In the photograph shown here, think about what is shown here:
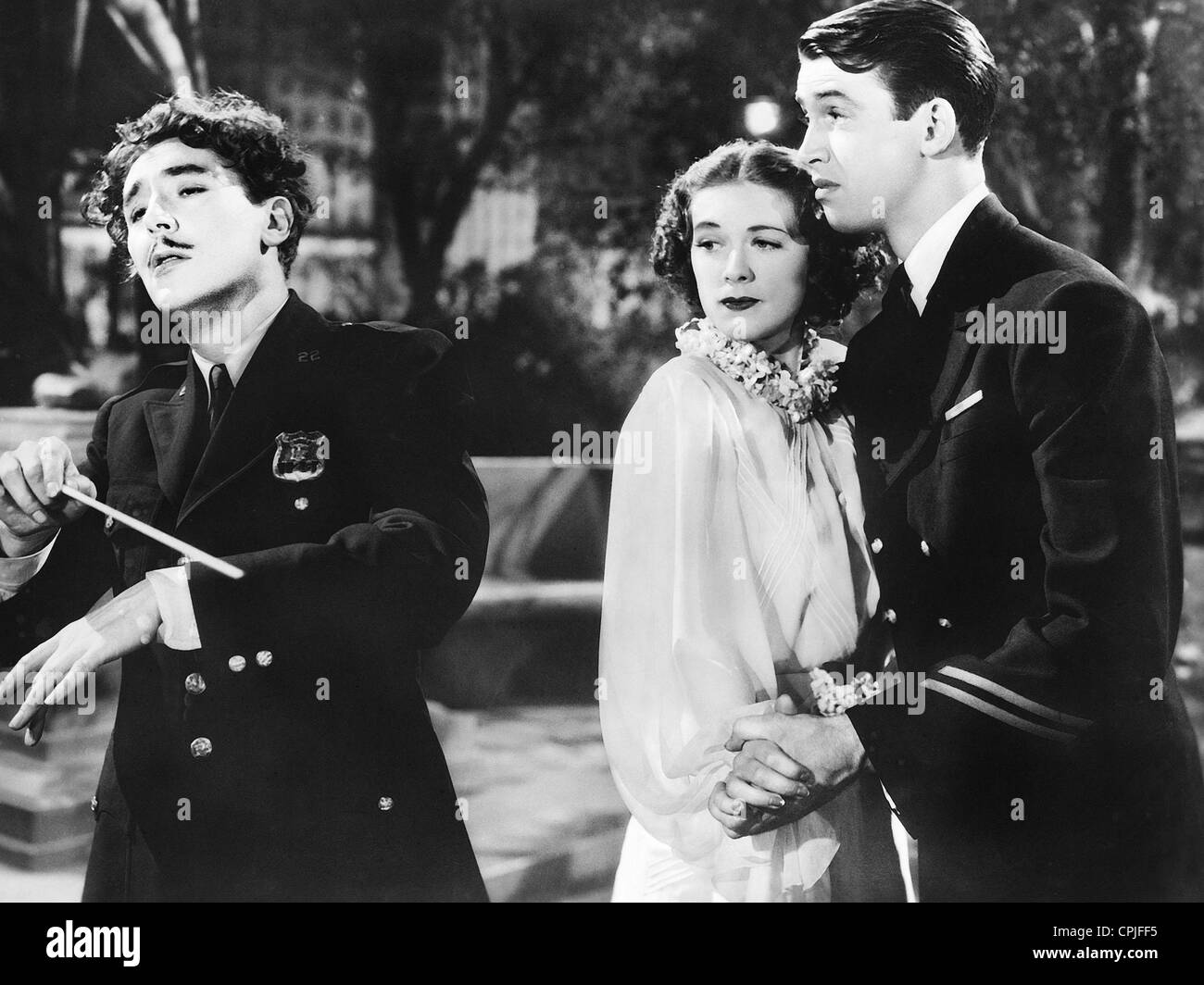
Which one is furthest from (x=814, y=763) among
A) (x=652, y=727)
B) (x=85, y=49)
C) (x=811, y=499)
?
(x=85, y=49)

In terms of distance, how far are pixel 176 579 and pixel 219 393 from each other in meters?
0.40

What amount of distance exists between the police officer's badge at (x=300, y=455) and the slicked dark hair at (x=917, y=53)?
1.37 m

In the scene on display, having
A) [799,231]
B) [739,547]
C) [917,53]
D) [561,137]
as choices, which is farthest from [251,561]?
[917,53]

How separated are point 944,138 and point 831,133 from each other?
242 millimetres

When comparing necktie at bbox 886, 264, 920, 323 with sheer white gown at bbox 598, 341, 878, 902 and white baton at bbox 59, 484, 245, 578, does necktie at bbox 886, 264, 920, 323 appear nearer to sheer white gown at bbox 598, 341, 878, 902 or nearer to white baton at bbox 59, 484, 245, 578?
sheer white gown at bbox 598, 341, 878, 902

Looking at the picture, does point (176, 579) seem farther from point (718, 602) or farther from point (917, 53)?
point (917, 53)

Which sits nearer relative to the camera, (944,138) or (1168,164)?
(944,138)

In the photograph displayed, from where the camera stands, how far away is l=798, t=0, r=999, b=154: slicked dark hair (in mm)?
2553

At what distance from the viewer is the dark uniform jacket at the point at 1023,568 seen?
2.47m

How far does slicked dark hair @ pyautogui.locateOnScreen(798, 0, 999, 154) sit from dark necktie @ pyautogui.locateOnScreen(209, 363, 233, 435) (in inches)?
57.2

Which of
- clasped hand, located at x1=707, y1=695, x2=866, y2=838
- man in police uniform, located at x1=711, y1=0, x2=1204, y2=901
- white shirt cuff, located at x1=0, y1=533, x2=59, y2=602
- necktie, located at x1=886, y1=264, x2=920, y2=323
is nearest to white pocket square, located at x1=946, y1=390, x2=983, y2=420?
man in police uniform, located at x1=711, y1=0, x2=1204, y2=901

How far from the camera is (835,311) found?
8.47 feet

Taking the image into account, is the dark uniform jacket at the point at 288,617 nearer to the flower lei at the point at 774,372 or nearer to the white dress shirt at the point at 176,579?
the white dress shirt at the point at 176,579

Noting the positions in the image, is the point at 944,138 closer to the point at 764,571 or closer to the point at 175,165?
the point at 764,571
